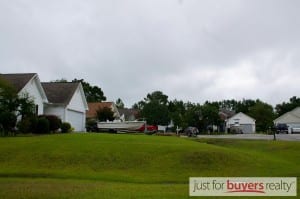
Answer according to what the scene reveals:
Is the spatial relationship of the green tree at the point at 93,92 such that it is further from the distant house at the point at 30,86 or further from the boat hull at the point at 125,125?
the distant house at the point at 30,86

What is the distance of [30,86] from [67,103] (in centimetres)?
536

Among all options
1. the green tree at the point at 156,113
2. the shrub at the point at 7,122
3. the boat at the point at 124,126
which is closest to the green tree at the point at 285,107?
the green tree at the point at 156,113

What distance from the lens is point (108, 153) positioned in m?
23.6

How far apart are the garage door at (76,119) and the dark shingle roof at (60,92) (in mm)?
1849

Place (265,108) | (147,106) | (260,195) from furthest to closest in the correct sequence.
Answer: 1. (265,108)
2. (147,106)
3. (260,195)

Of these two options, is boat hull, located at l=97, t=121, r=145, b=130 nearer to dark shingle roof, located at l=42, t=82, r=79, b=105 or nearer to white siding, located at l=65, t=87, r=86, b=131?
white siding, located at l=65, t=87, r=86, b=131

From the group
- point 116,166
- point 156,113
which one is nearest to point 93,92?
point 156,113

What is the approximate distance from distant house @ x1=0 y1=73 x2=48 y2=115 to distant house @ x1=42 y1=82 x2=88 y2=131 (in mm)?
1533

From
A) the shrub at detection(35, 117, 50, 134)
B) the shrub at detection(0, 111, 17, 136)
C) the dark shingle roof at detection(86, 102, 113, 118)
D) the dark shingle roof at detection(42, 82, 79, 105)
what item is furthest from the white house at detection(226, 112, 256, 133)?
the shrub at detection(0, 111, 17, 136)

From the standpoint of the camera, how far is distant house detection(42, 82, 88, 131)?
49031 mm

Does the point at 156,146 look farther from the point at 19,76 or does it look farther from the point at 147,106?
the point at 147,106

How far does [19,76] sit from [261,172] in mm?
30825

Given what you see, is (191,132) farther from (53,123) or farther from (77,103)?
(53,123)

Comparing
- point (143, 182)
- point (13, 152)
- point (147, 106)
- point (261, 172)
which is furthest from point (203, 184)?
point (147, 106)
